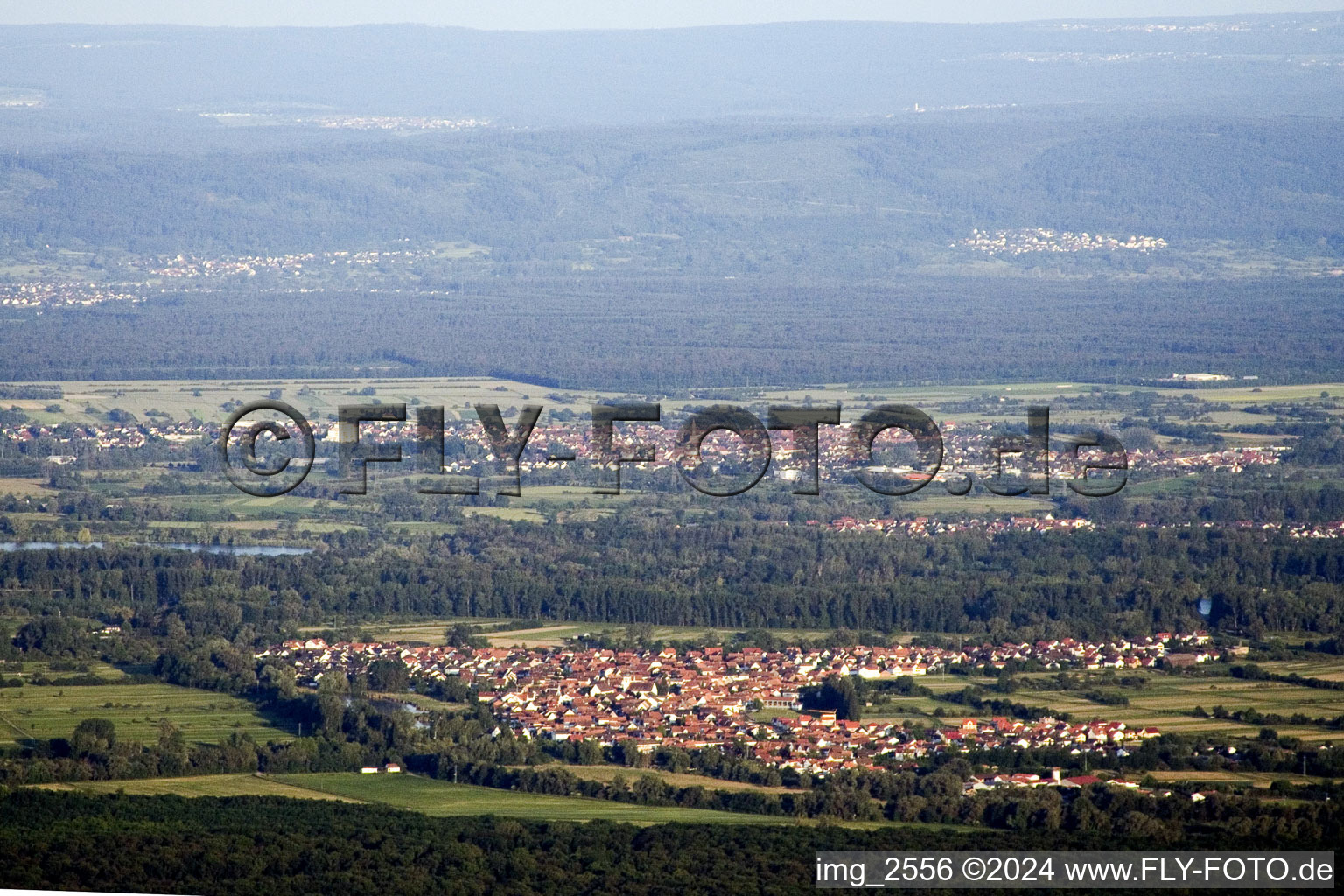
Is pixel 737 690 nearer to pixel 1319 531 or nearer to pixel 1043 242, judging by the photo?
pixel 1319 531

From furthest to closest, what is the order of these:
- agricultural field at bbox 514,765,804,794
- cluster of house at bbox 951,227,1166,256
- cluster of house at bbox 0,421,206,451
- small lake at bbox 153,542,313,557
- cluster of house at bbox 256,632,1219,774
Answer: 1. cluster of house at bbox 951,227,1166,256
2. cluster of house at bbox 0,421,206,451
3. small lake at bbox 153,542,313,557
4. cluster of house at bbox 256,632,1219,774
5. agricultural field at bbox 514,765,804,794

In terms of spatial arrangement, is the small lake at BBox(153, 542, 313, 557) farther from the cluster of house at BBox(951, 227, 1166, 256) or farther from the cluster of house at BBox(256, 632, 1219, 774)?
the cluster of house at BBox(951, 227, 1166, 256)

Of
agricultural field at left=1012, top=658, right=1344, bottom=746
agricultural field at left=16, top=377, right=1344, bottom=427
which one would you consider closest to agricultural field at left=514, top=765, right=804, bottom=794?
agricultural field at left=1012, top=658, right=1344, bottom=746

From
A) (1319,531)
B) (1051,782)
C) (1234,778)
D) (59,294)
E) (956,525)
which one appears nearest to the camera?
(1051,782)

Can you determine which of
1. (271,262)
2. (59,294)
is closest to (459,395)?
Result: (59,294)

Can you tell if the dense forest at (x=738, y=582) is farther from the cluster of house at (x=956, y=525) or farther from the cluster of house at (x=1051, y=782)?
the cluster of house at (x=1051, y=782)

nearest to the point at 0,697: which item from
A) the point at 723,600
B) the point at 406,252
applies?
the point at 723,600
